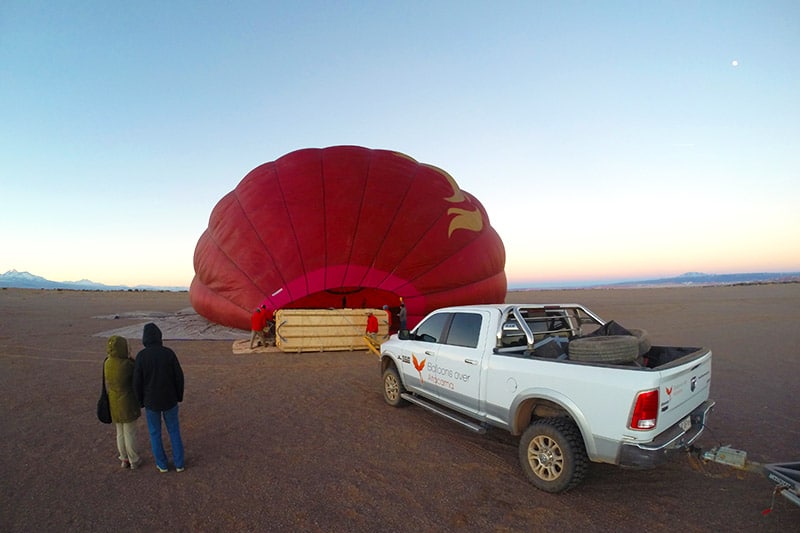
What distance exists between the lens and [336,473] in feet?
13.9

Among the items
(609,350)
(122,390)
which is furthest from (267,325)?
(609,350)

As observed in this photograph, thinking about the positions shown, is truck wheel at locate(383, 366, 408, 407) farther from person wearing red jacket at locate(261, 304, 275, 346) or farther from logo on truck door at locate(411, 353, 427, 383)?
person wearing red jacket at locate(261, 304, 275, 346)

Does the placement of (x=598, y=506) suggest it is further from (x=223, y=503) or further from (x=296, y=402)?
(x=296, y=402)

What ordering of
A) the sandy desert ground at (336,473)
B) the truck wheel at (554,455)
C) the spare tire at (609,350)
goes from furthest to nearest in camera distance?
the spare tire at (609,350) → the truck wheel at (554,455) → the sandy desert ground at (336,473)

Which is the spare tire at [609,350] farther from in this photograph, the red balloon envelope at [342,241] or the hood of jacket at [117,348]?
the red balloon envelope at [342,241]

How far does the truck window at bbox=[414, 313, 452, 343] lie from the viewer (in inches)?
218

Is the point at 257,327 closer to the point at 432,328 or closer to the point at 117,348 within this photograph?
the point at 432,328

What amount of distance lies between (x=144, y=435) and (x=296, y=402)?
2.09 m

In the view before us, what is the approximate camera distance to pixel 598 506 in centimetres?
360

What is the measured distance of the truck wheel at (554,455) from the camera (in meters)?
3.58

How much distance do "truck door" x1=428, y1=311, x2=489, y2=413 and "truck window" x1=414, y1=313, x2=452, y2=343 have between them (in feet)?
0.62

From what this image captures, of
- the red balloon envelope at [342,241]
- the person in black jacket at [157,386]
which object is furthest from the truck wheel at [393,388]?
the red balloon envelope at [342,241]

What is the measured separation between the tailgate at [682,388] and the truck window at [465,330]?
193cm

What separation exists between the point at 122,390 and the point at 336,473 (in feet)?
7.62
